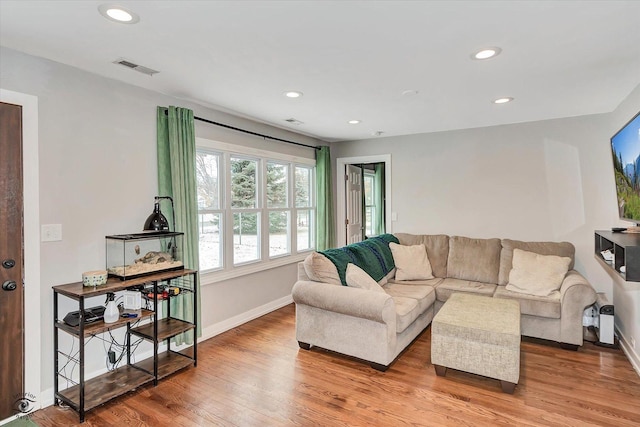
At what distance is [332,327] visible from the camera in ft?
10.5

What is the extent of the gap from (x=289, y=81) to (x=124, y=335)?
2.54 m

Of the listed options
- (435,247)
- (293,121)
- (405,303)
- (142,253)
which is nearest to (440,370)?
(405,303)

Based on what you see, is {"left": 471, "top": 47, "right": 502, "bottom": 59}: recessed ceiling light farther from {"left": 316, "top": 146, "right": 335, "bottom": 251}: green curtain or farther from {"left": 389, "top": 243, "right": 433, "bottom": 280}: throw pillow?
{"left": 316, "top": 146, "right": 335, "bottom": 251}: green curtain

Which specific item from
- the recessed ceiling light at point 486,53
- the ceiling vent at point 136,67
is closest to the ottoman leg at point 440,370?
the recessed ceiling light at point 486,53

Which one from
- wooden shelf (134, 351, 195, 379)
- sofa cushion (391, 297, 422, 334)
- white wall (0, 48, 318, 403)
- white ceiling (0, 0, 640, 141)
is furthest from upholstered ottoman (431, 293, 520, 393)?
white wall (0, 48, 318, 403)

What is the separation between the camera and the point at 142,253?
9.59ft

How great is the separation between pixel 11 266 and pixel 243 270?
7.13 feet

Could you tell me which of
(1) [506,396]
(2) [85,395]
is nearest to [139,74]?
(2) [85,395]

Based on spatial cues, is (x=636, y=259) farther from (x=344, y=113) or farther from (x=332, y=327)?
(x=344, y=113)

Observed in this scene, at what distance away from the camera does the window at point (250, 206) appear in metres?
3.80

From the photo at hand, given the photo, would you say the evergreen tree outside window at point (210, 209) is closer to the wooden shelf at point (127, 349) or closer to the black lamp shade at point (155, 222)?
the wooden shelf at point (127, 349)

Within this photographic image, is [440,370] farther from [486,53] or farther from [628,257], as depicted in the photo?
[486,53]

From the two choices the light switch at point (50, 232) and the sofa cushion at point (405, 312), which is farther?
the sofa cushion at point (405, 312)

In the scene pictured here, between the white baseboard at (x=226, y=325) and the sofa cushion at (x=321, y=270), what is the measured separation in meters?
1.31
